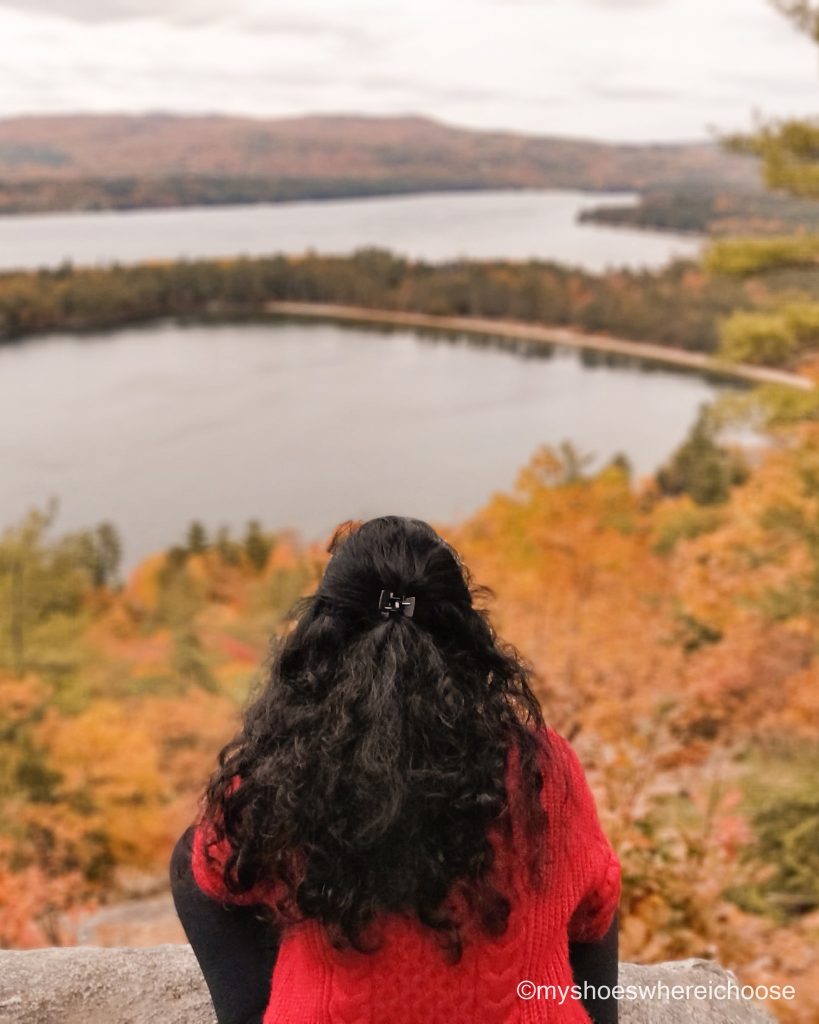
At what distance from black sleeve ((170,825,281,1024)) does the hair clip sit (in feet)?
1.79

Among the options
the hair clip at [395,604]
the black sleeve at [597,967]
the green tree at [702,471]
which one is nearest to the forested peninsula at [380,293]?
the green tree at [702,471]

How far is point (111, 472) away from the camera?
44031 millimetres

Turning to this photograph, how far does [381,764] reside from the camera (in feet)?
4.38

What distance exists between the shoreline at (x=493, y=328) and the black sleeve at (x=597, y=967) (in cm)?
7502

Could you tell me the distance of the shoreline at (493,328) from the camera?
79625mm

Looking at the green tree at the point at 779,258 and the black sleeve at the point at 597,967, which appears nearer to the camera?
the black sleeve at the point at 597,967

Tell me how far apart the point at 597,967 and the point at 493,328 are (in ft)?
317

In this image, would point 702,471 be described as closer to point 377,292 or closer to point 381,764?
point 381,764

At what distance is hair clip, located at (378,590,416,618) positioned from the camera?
1378 millimetres

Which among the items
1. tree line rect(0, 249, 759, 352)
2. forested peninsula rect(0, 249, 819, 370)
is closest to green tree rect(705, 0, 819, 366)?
forested peninsula rect(0, 249, 819, 370)

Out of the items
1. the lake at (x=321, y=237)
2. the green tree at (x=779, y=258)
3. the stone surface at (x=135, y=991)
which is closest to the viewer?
the stone surface at (x=135, y=991)

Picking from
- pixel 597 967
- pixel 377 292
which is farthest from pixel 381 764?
pixel 377 292

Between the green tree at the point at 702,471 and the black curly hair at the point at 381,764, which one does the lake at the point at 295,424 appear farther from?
the black curly hair at the point at 381,764

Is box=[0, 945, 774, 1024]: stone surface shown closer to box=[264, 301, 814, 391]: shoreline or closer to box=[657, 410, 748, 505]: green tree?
box=[657, 410, 748, 505]: green tree
